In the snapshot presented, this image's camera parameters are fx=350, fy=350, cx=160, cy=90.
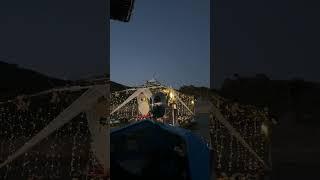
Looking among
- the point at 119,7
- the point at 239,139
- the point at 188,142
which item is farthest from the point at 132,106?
the point at 239,139

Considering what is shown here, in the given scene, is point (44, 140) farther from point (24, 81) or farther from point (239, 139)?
point (239, 139)

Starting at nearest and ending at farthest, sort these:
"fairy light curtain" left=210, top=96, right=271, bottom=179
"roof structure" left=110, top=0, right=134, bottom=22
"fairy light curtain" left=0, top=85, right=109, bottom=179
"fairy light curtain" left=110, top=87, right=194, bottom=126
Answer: "fairy light curtain" left=0, top=85, right=109, bottom=179
"fairy light curtain" left=210, top=96, right=271, bottom=179
"roof structure" left=110, top=0, right=134, bottom=22
"fairy light curtain" left=110, top=87, right=194, bottom=126

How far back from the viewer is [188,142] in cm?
244

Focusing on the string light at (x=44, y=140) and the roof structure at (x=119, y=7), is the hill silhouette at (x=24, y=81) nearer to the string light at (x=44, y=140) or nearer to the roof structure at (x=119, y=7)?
the string light at (x=44, y=140)

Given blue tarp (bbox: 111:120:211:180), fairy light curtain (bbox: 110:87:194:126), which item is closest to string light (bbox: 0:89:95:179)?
blue tarp (bbox: 111:120:211:180)

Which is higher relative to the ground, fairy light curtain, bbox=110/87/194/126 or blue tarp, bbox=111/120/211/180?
fairy light curtain, bbox=110/87/194/126

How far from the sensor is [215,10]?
2053 millimetres

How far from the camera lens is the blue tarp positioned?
91.5 inches

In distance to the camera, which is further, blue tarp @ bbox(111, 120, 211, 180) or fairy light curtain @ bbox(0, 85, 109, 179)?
blue tarp @ bbox(111, 120, 211, 180)

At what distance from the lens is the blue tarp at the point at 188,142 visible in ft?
7.63

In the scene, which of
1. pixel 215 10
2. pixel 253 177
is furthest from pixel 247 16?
pixel 253 177


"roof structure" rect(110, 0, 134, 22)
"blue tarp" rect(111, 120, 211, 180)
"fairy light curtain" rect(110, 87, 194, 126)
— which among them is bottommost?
"blue tarp" rect(111, 120, 211, 180)

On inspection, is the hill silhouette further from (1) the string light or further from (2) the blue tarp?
(2) the blue tarp

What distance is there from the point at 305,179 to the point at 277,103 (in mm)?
887
